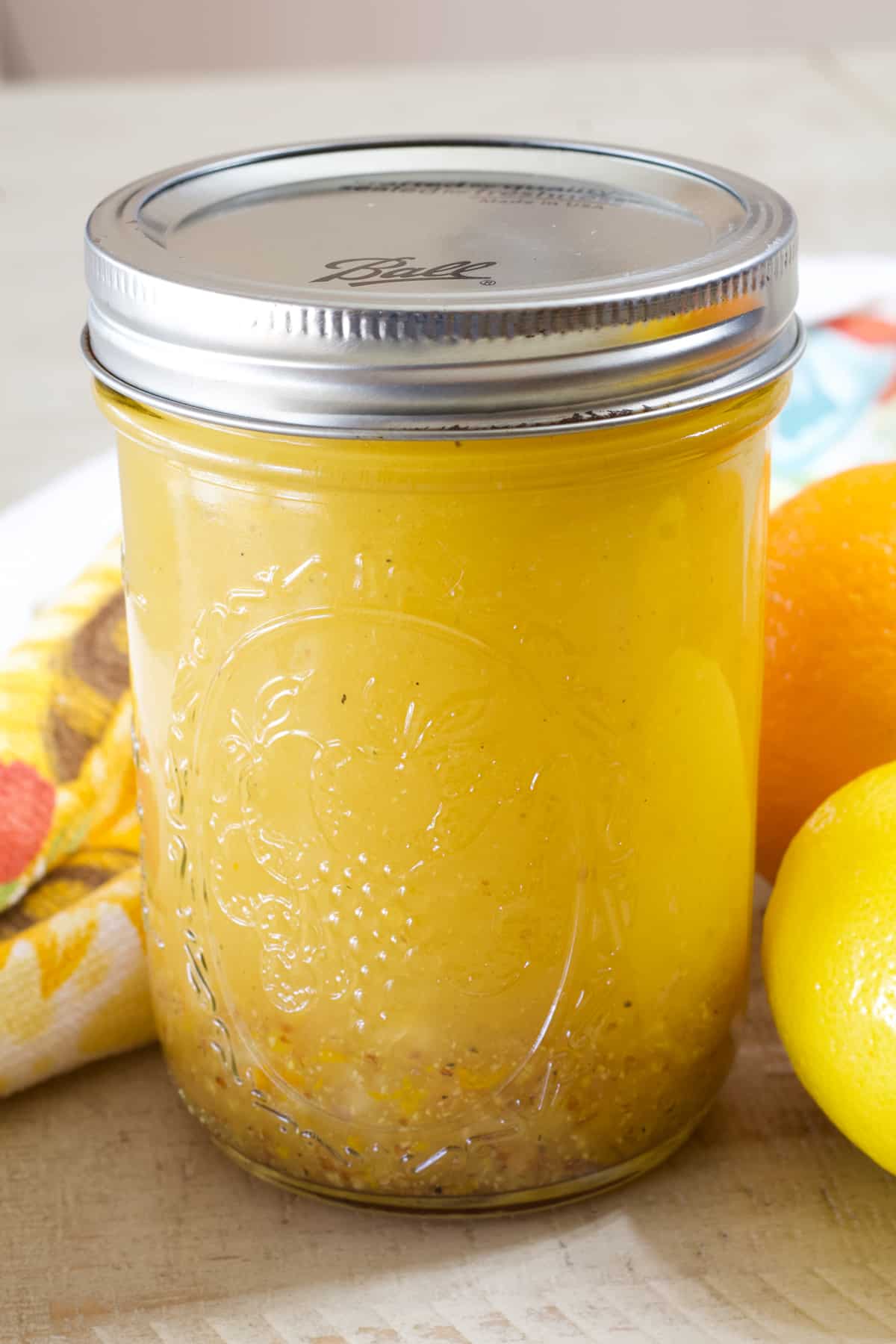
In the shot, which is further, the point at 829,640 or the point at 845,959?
the point at 829,640

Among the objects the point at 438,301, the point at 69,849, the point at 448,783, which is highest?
the point at 438,301

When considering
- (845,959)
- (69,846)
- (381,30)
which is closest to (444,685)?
(845,959)

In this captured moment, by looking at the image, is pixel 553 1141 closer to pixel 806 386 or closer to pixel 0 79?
pixel 806 386

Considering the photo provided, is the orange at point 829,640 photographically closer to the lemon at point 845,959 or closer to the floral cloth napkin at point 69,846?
the lemon at point 845,959

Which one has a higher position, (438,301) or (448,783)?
(438,301)

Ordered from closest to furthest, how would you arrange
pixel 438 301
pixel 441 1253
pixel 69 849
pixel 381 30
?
pixel 438 301, pixel 441 1253, pixel 69 849, pixel 381 30

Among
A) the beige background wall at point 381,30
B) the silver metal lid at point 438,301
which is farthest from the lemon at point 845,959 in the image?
the beige background wall at point 381,30

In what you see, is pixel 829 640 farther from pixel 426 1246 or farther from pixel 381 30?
pixel 381 30
